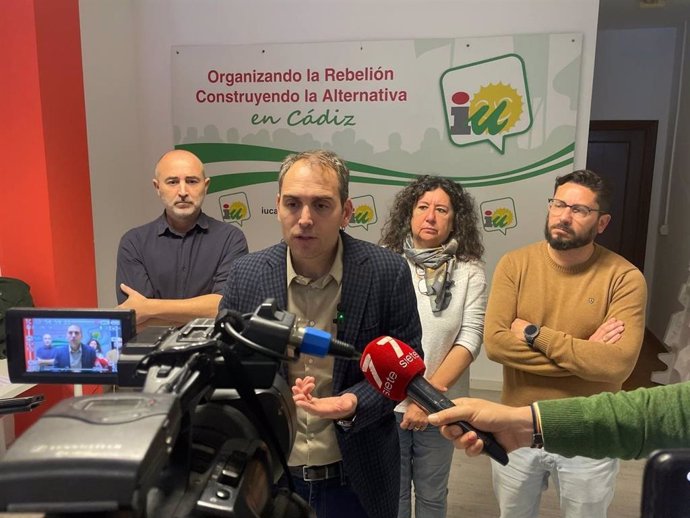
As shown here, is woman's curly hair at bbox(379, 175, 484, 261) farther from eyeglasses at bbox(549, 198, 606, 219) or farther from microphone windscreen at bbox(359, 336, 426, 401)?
microphone windscreen at bbox(359, 336, 426, 401)

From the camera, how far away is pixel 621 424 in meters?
0.95

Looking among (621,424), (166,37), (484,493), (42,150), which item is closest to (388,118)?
(166,37)

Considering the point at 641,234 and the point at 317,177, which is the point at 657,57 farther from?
the point at 317,177

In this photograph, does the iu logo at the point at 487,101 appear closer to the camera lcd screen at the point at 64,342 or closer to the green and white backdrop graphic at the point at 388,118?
the green and white backdrop graphic at the point at 388,118

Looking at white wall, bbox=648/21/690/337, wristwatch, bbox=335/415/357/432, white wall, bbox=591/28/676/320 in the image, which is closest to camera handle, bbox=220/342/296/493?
wristwatch, bbox=335/415/357/432

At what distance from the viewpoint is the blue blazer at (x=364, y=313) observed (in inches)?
47.9

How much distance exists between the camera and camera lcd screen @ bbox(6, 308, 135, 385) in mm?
780

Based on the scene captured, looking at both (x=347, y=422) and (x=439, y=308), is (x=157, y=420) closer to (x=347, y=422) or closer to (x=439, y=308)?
(x=347, y=422)

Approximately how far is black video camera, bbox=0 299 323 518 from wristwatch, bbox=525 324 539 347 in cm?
114

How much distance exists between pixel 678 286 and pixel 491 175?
2.29 meters

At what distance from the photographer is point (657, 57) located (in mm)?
4637

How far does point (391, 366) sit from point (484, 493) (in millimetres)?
2032

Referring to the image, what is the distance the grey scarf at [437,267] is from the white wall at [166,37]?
5.22 feet

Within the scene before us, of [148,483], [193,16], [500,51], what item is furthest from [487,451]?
[193,16]
